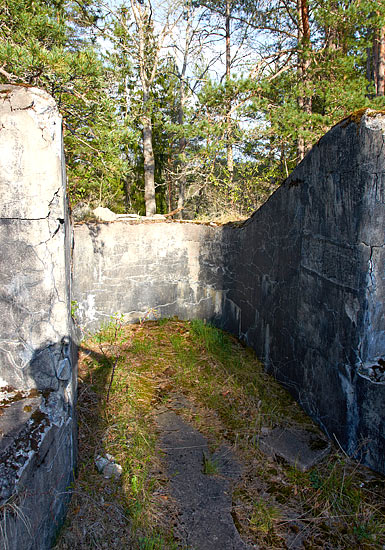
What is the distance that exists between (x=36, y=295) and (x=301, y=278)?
7.11ft

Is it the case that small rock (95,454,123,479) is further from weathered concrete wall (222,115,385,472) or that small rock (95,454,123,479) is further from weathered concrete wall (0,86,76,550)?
weathered concrete wall (222,115,385,472)

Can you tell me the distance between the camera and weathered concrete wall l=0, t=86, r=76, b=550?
1.75m

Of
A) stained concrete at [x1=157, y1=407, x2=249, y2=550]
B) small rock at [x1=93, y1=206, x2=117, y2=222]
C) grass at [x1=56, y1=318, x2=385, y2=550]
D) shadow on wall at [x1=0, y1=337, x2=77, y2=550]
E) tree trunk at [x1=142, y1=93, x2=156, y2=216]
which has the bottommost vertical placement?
stained concrete at [x1=157, y1=407, x2=249, y2=550]

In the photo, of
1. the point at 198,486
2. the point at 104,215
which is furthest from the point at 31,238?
the point at 104,215

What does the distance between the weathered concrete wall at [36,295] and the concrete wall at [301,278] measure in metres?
1.84

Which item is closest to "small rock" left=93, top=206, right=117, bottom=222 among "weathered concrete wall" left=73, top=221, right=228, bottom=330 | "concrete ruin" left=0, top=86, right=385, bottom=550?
"weathered concrete wall" left=73, top=221, right=228, bottom=330

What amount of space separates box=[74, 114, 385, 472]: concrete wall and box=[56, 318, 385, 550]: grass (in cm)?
31

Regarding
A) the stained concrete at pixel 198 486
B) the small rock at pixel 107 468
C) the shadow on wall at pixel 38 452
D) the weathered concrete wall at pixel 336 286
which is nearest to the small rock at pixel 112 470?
the small rock at pixel 107 468

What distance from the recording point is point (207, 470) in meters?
2.51

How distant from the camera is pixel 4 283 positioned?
1.85 metres

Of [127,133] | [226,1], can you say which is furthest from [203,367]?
[226,1]

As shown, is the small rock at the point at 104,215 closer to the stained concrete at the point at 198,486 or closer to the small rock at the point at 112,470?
the stained concrete at the point at 198,486

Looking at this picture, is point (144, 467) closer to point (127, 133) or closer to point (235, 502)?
point (235, 502)

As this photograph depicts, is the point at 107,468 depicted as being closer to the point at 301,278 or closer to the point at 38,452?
the point at 38,452
